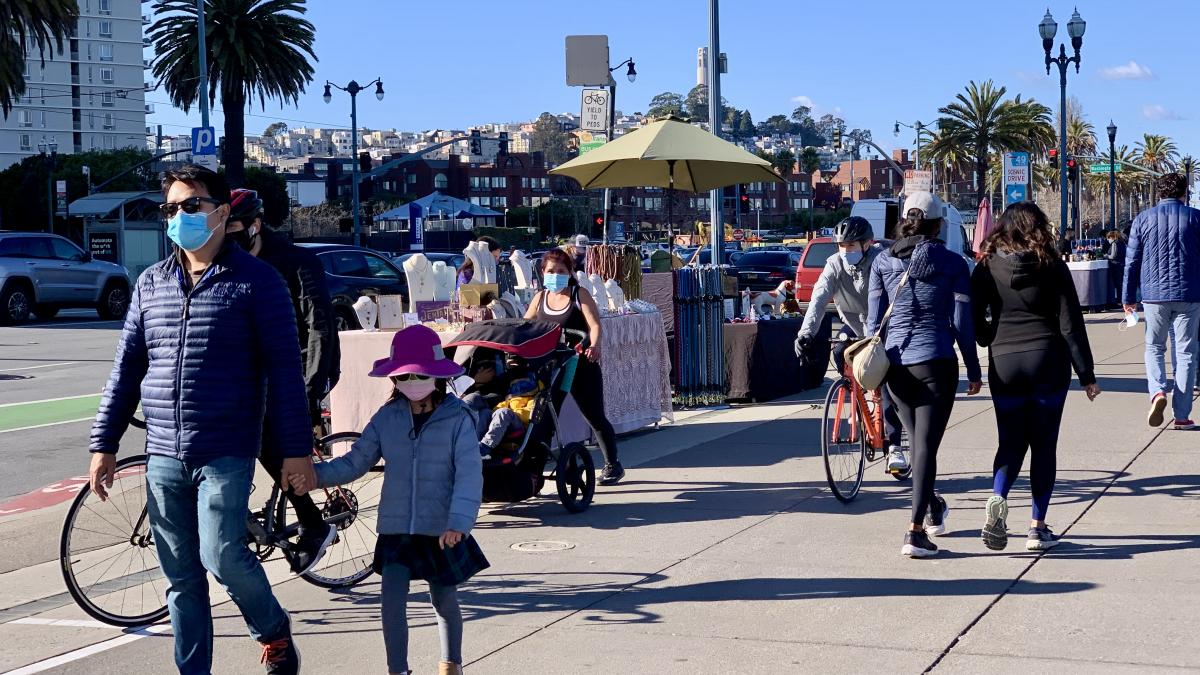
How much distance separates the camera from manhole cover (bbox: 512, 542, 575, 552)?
25.5 ft

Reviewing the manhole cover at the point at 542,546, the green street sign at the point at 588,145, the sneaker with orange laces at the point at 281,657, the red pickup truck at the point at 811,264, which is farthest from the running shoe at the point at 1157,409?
the red pickup truck at the point at 811,264

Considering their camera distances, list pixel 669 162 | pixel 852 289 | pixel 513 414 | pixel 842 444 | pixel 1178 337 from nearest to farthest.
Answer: pixel 513 414, pixel 842 444, pixel 852 289, pixel 1178 337, pixel 669 162

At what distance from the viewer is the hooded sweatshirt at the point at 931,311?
7.58m

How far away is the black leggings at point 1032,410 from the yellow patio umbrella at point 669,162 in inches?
222

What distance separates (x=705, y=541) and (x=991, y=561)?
1.59 metres

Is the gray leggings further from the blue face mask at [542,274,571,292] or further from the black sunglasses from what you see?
the blue face mask at [542,274,571,292]

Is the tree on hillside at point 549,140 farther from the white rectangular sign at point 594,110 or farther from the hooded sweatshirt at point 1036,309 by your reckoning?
the hooded sweatshirt at point 1036,309

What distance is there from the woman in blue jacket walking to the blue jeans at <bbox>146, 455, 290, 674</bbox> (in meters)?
3.77

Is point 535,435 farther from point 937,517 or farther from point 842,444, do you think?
point 937,517

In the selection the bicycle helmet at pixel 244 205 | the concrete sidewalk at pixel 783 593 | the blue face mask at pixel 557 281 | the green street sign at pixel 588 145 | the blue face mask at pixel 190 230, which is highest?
the green street sign at pixel 588 145

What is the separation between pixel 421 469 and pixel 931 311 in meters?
3.62

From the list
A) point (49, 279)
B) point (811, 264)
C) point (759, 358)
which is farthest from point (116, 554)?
point (49, 279)

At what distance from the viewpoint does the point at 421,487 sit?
500 cm

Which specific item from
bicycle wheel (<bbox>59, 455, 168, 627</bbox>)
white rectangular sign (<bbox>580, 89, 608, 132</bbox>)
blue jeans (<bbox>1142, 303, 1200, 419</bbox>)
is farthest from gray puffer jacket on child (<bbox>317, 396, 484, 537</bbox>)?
white rectangular sign (<bbox>580, 89, 608, 132</bbox>)
